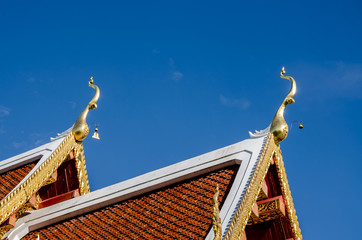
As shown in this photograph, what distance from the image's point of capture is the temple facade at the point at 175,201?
31.7 ft

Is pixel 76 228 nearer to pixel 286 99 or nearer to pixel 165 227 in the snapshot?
pixel 165 227

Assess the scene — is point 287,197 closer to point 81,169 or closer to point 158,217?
point 158,217

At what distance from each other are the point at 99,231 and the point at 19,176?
9.29 feet

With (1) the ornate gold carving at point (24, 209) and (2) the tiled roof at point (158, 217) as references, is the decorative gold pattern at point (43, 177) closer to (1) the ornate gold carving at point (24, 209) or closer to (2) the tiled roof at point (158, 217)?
(1) the ornate gold carving at point (24, 209)

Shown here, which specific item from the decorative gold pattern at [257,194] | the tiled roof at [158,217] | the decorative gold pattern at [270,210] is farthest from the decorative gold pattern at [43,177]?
the decorative gold pattern at [257,194]

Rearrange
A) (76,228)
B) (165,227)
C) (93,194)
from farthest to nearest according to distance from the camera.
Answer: (93,194) < (76,228) < (165,227)

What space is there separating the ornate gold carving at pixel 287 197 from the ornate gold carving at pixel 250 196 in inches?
13.7

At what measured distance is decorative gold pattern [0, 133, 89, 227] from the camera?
10.5 meters

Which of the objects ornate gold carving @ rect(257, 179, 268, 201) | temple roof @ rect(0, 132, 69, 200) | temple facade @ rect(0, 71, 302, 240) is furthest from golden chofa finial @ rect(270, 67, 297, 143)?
temple roof @ rect(0, 132, 69, 200)

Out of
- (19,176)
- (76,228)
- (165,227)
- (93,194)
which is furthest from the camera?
(19,176)

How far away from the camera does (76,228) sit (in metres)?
10.5

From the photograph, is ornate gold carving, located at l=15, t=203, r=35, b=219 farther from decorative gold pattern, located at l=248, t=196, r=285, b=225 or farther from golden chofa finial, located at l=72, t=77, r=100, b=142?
decorative gold pattern, located at l=248, t=196, r=285, b=225

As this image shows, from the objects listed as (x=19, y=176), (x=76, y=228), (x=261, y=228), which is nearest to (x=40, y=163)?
(x=19, y=176)

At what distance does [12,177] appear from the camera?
12406 millimetres
